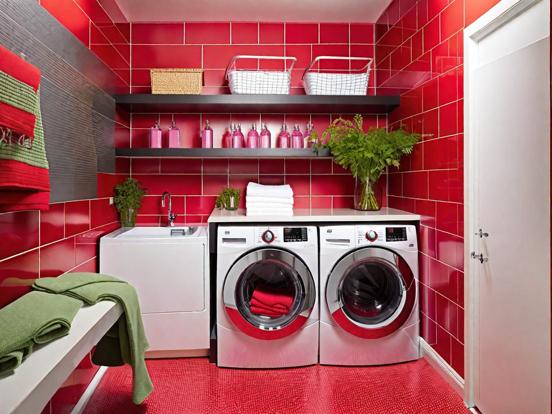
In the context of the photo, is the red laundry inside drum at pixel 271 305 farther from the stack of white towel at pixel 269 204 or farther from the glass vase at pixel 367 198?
the glass vase at pixel 367 198

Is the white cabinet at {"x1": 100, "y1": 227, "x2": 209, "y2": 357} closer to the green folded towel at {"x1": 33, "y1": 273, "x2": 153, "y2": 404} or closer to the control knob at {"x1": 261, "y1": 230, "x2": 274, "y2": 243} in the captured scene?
the control knob at {"x1": 261, "y1": 230, "x2": 274, "y2": 243}

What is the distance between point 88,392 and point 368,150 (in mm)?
2200

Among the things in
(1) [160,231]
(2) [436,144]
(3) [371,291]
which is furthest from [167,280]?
(2) [436,144]

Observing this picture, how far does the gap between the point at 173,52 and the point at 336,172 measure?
Result: 1658 mm

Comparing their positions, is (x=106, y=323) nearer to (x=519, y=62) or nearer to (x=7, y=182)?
(x=7, y=182)

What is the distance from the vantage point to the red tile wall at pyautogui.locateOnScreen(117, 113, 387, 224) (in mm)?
3199

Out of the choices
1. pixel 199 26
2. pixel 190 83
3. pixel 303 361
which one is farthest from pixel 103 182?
pixel 303 361

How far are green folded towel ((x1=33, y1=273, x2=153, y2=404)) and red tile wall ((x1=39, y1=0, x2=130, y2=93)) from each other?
1.23m

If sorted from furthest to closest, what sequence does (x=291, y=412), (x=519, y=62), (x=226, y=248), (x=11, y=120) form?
(x=226, y=248), (x=291, y=412), (x=519, y=62), (x=11, y=120)

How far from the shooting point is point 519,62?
1.61 metres

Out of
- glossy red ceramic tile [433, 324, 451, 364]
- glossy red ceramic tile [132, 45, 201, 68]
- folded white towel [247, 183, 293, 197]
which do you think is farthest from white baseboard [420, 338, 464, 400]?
glossy red ceramic tile [132, 45, 201, 68]

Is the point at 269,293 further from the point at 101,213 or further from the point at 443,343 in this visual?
the point at 101,213

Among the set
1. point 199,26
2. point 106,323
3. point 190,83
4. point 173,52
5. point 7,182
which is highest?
point 199,26

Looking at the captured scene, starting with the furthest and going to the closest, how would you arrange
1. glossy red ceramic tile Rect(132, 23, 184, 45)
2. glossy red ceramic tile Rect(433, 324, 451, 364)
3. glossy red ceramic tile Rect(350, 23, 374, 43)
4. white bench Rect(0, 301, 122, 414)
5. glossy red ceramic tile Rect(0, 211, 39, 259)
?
glossy red ceramic tile Rect(350, 23, 374, 43)
glossy red ceramic tile Rect(132, 23, 184, 45)
glossy red ceramic tile Rect(433, 324, 451, 364)
glossy red ceramic tile Rect(0, 211, 39, 259)
white bench Rect(0, 301, 122, 414)
